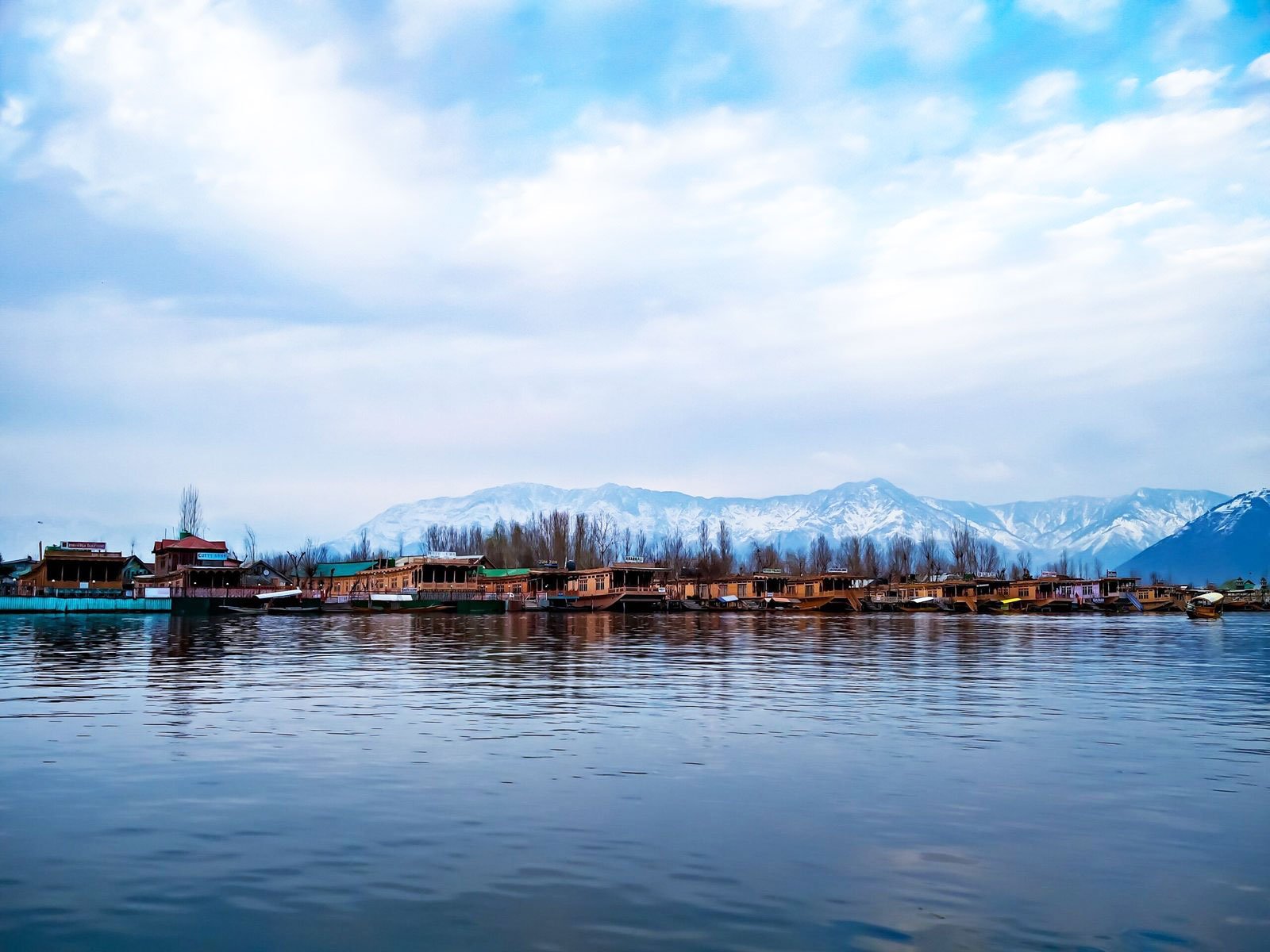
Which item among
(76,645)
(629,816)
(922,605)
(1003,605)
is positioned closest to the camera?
(629,816)

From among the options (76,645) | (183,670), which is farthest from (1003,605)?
(183,670)

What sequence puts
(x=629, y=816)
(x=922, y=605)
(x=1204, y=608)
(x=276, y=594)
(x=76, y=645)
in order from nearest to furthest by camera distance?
1. (x=629, y=816)
2. (x=76, y=645)
3. (x=276, y=594)
4. (x=1204, y=608)
5. (x=922, y=605)

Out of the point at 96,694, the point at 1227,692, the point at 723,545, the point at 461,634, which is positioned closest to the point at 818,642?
the point at 461,634

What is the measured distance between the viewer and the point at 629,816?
14273 mm

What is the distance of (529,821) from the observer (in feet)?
45.5

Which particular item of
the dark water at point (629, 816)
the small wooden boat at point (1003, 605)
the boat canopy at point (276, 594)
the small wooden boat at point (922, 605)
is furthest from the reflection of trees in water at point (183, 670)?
the small wooden boat at point (1003, 605)

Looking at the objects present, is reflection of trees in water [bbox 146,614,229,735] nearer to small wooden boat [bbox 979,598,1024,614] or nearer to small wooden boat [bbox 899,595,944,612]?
small wooden boat [bbox 899,595,944,612]

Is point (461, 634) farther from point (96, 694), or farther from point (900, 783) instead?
point (900, 783)

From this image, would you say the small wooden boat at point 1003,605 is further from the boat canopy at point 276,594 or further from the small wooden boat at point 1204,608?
the boat canopy at point 276,594

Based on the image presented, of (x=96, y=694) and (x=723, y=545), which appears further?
(x=723, y=545)

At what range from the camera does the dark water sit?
10.0 metres

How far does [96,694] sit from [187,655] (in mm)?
15824

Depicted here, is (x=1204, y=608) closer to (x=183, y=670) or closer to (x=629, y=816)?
(x=183, y=670)

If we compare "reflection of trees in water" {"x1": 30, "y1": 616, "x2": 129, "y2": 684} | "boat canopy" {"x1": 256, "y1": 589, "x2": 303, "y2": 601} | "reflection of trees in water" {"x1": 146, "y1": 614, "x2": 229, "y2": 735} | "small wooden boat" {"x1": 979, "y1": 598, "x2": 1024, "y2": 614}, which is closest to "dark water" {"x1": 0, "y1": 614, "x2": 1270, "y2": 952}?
"reflection of trees in water" {"x1": 146, "y1": 614, "x2": 229, "y2": 735}
